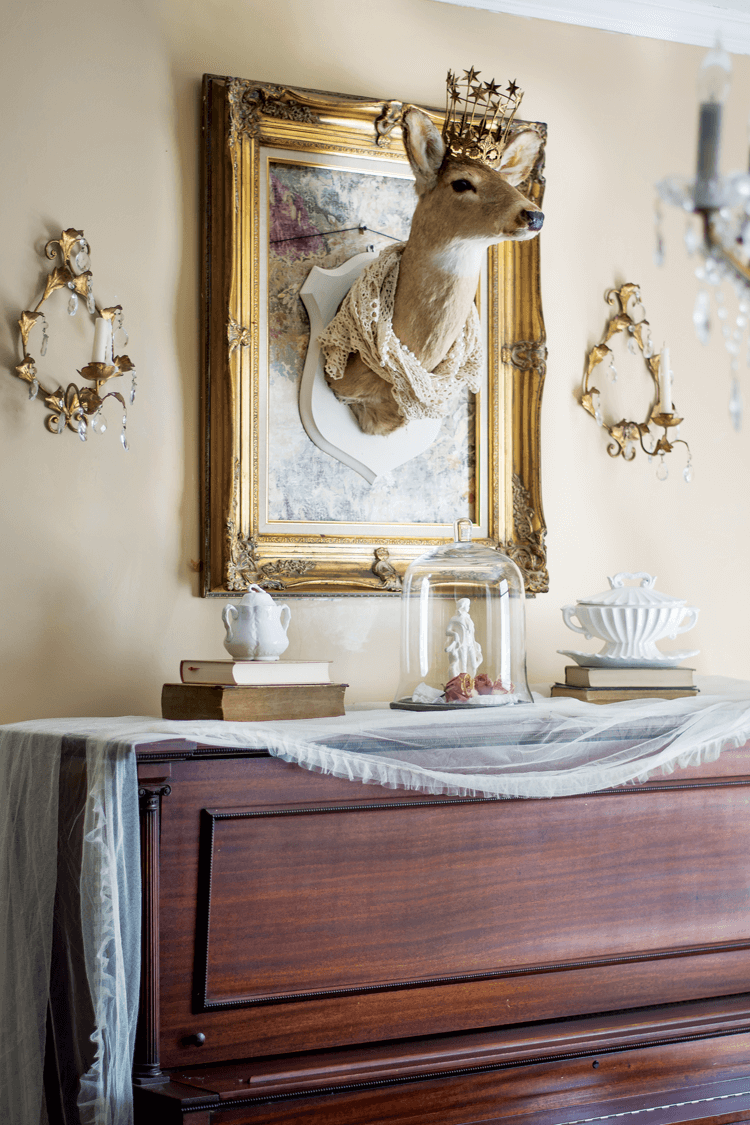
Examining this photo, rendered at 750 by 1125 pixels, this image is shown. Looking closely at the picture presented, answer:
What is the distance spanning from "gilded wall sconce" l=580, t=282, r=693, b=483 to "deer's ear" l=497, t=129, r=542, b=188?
1.61 feet

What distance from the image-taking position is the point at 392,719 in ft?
6.58

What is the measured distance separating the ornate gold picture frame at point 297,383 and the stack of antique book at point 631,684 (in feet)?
1.24

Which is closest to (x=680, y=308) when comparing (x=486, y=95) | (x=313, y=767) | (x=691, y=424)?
(x=691, y=424)

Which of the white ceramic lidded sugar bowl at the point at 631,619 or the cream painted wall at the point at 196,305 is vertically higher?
the cream painted wall at the point at 196,305

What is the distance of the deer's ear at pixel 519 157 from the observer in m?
2.57

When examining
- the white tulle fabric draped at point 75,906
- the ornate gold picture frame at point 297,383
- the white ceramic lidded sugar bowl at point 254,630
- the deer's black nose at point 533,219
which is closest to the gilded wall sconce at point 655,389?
the ornate gold picture frame at point 297,383

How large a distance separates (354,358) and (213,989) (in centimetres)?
148

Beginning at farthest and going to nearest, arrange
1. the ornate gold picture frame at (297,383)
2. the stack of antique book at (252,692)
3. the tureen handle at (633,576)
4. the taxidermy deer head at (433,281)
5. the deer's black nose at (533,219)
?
the tureen handle at (633,576), the ornate gold picture frame at (297,383), the taxidermy deer head at (433,281), the deer's black nose at (533,219), the stack of antique book at (252,692)

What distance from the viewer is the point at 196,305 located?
2.54 metres

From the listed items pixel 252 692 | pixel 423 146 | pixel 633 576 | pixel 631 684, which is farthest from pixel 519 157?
pixel 252 692

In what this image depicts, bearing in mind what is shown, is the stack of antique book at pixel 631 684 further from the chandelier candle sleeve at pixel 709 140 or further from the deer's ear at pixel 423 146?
the chandelier candle sleeve at pixel 709 140

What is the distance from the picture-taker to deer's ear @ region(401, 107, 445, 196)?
2.42 meters

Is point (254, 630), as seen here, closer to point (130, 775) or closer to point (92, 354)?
point (130, 775)

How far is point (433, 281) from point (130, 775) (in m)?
1.38
